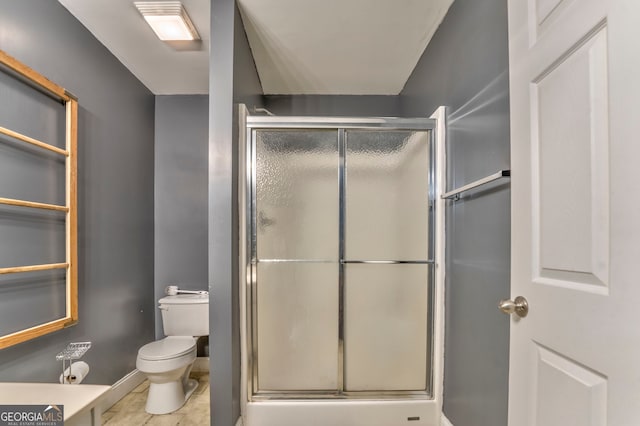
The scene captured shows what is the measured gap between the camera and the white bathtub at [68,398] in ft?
2.85

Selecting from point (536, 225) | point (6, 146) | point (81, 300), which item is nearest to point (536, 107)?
point (536, 225)

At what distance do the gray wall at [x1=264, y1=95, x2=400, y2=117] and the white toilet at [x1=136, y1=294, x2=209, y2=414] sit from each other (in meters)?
1.95

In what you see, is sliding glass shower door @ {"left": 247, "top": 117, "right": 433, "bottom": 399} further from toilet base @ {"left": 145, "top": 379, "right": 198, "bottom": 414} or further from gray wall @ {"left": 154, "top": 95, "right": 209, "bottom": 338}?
gray wall @ {"left": 154, "top": 95, "right": 209, "bottom": 338}

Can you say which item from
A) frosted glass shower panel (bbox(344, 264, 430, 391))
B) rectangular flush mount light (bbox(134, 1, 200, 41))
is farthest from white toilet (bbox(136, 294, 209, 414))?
rectangular flush mount light (bbox(134, 1, 200, 41))

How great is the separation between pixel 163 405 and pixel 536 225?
2530 millimetres

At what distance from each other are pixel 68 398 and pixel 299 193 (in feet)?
4.57

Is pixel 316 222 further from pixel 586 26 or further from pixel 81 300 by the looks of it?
pixel 81 300

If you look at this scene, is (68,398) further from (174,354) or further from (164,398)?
(164,398)

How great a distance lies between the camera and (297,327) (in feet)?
6.47

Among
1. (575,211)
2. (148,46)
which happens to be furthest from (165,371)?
(575,211)

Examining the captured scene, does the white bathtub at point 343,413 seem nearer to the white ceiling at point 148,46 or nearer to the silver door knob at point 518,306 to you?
the silver door knob at point 518,306

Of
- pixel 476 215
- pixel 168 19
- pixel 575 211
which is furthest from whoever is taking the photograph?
pixel 168 19

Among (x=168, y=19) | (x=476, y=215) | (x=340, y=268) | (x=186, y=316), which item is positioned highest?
(x=168, y=19)

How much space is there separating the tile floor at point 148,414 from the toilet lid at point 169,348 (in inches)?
16.1
